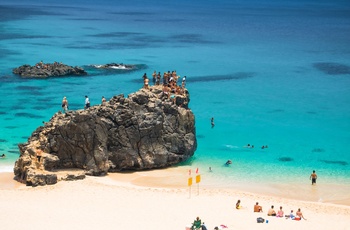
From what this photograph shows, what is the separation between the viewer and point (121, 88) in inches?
2475

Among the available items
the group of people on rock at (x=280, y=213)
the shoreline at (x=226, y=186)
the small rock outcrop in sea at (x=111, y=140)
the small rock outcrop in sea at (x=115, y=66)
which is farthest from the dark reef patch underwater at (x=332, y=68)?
the group of people on rock at (x=280, y=213)

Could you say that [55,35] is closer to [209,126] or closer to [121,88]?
[121,88]

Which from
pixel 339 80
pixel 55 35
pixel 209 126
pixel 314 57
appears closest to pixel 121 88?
pixel 209 126

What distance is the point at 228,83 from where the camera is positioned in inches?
2689

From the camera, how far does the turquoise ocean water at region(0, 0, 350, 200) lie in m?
42.7

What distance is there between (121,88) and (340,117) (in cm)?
2018

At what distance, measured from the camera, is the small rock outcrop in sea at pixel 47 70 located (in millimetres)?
67812

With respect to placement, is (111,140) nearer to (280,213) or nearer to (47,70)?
(280,213)

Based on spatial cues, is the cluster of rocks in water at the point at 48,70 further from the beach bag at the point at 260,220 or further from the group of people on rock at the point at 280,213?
the beach bag at the point at 260,220

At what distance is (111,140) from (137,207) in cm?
748

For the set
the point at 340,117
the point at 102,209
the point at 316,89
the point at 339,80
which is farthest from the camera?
the point at 339,80

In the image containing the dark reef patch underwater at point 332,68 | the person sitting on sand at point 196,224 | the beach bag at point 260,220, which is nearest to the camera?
the person sitting on sand at point 196,224

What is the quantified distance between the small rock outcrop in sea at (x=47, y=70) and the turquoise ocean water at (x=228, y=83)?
116cm

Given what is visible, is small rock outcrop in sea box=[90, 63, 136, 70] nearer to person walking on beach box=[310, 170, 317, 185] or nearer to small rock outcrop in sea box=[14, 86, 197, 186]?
small rock outcrop in sea box=[14, 86, 197, 186]
